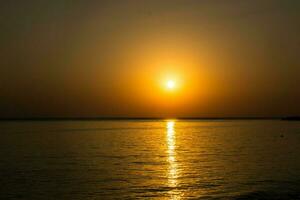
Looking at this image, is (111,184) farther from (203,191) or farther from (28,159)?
(28,159)

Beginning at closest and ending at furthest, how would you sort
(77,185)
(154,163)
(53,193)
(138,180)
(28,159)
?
(53,193) → (77,185) → (138,180) → (154,163) → (28,159)

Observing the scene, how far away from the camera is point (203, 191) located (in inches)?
1128

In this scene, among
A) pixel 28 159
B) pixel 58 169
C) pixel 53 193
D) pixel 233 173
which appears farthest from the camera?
pixel 28 159

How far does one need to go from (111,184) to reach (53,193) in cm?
507

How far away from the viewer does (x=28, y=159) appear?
4894 cm

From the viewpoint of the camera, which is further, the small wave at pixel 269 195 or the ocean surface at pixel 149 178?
the ocean surface at pixel 149 178

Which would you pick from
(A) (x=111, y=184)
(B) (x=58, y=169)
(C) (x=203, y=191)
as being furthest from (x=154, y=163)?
(C) (x=203, y=191)

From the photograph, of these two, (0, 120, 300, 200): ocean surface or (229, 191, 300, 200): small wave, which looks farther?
(0, 120, 300, 200): ocean surface

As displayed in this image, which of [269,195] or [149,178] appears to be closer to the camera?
[269,195]

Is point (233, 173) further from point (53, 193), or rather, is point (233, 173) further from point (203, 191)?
point (53, 193)

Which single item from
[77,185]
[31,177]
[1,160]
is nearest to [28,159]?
[1,160]

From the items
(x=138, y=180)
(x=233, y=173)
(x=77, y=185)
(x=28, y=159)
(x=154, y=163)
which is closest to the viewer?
(x=77, y=185)

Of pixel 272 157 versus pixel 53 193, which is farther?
pixel 272 157

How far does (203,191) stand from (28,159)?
27477mm
